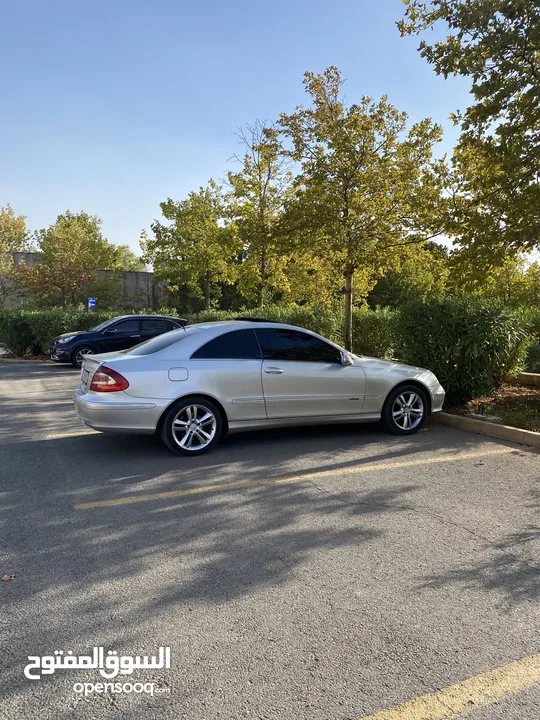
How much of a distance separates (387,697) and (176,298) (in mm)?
36148

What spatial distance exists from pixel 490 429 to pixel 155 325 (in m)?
11.2

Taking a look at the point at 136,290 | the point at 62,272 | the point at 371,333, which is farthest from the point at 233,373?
the point at 136,290

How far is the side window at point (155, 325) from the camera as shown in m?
16.7

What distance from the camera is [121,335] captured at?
16594mm

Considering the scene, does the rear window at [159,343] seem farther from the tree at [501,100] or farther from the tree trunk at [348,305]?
the tree trunk at [348,305]

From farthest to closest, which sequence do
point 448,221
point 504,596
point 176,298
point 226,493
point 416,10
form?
point 176,298, point 448,221, point 416,10, point 226,493, point 504,596

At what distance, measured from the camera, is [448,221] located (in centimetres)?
972

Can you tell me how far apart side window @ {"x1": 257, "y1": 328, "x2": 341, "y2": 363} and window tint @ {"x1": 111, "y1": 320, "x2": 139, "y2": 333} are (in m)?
10.2

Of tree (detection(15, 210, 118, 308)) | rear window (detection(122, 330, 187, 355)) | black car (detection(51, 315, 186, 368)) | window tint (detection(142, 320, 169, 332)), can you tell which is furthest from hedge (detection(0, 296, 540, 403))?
tree (detection(15, 210, 118, 308))

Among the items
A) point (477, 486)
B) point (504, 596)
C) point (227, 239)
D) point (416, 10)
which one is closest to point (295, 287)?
point (227, 239)

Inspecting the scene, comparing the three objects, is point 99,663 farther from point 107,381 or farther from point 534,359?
point 534,359

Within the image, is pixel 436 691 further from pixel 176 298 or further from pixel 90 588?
pixel 176 298

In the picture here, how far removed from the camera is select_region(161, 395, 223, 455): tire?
21.1ft

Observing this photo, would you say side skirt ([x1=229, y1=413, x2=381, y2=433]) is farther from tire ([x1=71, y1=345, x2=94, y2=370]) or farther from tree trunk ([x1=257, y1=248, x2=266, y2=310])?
tree trunk ([x1=257, y1=248, x2=266, y2=310])
